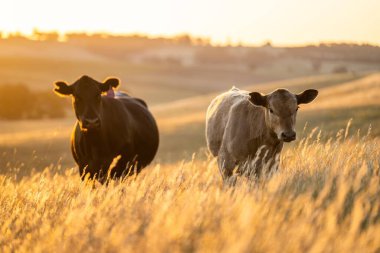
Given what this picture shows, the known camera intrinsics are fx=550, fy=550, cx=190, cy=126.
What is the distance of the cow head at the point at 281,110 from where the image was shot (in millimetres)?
7062

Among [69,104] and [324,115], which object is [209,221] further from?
[69,104]

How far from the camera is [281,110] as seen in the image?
7258 mm

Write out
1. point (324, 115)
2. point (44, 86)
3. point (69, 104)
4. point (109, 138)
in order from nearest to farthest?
point (109, 138), point (324, 115), point (69, 104), point (44, 86)

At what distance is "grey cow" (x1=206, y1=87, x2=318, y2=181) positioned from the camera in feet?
23.8

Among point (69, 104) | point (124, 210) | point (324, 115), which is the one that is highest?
point (124, 210)

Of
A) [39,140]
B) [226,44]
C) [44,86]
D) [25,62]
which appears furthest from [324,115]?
[226,44]

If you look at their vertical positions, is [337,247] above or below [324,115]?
above

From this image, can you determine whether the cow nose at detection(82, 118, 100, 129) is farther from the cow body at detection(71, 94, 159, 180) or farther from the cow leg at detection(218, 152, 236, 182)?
the cow leg at detection(218, 152, 236, 182)

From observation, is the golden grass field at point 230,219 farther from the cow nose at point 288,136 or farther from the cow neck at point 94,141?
the cow neck at point 94,141

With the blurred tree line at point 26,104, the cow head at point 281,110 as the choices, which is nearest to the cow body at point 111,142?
the cow head at point 281,110

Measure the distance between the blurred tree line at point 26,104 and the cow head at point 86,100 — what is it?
5371 cm

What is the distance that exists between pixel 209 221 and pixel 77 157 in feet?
18.8

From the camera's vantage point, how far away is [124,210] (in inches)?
195

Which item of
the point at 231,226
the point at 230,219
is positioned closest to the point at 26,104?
the point at 230,219
